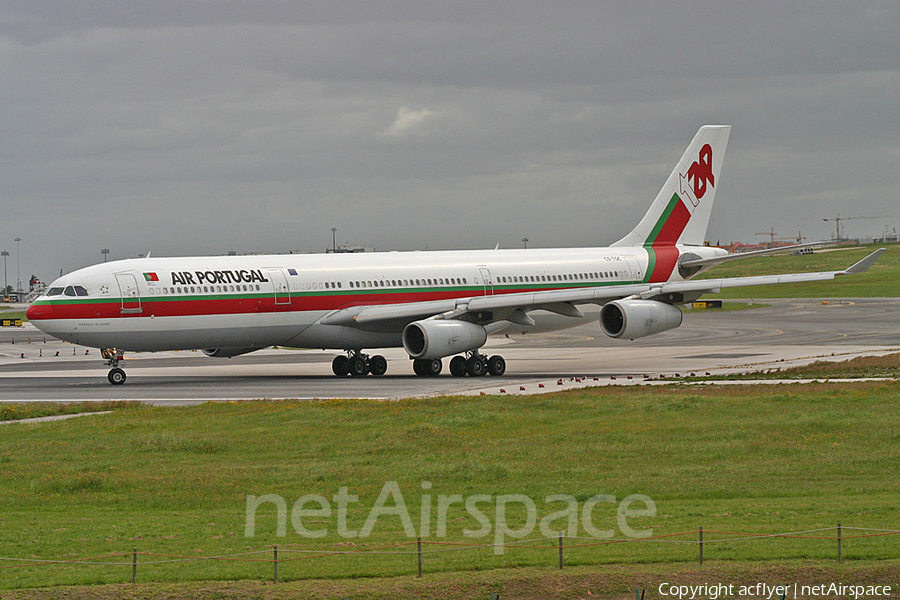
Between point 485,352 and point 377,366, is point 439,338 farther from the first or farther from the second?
point 485,352

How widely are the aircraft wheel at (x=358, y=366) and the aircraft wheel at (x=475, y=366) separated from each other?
4.77 metres

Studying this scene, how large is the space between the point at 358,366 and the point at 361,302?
10.4 feet

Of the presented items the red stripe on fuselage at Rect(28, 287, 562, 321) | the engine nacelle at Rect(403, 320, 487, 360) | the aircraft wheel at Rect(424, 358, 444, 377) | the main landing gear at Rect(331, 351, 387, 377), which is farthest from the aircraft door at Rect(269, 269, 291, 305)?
the aircraft wheel at Rect(424, 358, 444, 377)

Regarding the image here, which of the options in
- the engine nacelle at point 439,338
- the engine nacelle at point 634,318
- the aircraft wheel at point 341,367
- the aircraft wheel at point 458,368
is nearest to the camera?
the engine nacelle at point 439,338

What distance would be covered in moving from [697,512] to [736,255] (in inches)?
1544

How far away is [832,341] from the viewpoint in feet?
219

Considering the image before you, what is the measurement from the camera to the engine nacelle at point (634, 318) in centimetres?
4862

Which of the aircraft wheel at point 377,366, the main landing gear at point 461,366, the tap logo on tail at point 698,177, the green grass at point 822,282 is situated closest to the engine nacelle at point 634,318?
the main landing gear at point 461,366

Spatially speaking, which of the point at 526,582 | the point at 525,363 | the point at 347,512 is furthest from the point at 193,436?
the point at 525,363

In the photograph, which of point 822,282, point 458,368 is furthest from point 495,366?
point 822,282

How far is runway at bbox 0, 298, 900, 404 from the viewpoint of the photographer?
4478cm

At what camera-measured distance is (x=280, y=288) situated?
47375mm

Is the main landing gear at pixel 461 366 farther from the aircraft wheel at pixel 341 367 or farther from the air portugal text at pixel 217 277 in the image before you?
the air portugal text at pixel 217 277

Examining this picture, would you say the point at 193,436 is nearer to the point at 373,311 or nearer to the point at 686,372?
the point at 373,311
